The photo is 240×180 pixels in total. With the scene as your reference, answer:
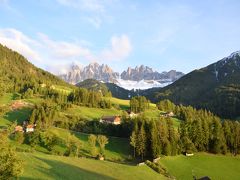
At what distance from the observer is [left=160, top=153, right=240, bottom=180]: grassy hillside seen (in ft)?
301

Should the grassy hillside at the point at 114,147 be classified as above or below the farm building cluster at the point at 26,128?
below

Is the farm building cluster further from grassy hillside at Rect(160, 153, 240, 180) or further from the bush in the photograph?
grassy hillside at Rect(160, 153, 240, 180)

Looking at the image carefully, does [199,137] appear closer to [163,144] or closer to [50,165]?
[163,144]

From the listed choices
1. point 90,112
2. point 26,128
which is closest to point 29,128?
point 26,128

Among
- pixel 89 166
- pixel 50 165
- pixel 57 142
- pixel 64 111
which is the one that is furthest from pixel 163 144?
pixel 64 111

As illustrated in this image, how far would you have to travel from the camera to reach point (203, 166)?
102 metres

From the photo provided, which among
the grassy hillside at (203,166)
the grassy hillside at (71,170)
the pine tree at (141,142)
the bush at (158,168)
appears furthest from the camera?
the pine tree at (141,142)

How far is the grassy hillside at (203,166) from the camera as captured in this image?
91.8 meters

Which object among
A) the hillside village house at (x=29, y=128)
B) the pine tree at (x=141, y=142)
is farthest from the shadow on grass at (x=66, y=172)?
the hillside village house at (x=29, y=128)

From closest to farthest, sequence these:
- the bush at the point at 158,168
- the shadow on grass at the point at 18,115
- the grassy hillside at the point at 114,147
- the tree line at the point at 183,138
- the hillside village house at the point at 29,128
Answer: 1. the bush at the point at 158,168
2. the grassy hillside at the point at 114,147
3. the tree line at the point at 183,138
4. the hillside village house at the point at 29,128
5. the shadow on grass at the point at 18,115

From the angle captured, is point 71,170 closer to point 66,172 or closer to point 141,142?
point 66,172

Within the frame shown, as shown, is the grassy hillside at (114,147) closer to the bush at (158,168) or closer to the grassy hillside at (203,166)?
the bush at (158,168)

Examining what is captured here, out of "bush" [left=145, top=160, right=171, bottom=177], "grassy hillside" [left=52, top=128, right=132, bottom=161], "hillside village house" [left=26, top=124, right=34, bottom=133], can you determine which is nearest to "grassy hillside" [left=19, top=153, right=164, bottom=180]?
"bush" [left=145, top=160, right=171, bottom=177]

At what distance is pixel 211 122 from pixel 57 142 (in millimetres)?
63714
